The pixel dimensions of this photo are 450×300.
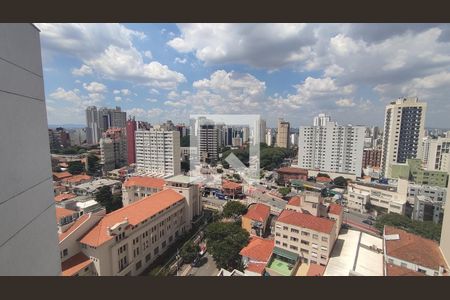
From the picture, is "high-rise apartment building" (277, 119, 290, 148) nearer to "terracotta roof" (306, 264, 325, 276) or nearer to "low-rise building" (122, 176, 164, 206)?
"low-rise building" (122, 176, 164, 206)

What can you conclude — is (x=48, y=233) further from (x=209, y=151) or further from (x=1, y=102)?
(x=209, y=151)

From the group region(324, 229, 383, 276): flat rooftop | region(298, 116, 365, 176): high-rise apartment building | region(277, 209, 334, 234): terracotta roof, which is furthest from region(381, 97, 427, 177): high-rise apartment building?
region(277, 209, 334, 234): terracotta roof

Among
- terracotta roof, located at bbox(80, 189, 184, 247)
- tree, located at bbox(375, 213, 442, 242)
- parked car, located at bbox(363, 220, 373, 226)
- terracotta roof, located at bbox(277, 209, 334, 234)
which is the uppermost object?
terracotta roof, located at bbox(80, 189, 184, 247)

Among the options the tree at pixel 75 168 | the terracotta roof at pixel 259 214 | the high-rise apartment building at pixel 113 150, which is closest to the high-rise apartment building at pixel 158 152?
the high-rise apartment building at pixel 113 150

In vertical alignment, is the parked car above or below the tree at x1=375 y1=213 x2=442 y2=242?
below

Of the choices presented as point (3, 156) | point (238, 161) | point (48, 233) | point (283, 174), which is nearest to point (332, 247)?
point (48, 233)

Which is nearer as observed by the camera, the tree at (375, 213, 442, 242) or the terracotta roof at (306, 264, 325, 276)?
the terracotta roof at (306, 264, 325, 276)
